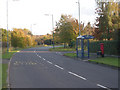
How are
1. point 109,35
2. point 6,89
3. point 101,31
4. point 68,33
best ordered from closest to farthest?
point 6,89
point 109,35
point 101,31
point 68,33

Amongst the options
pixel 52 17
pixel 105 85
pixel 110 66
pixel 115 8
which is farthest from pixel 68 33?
pixel 105 85

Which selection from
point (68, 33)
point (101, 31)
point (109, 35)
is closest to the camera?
point (109, 35)

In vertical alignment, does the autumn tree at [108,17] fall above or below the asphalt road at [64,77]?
above

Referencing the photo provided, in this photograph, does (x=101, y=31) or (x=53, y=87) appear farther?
(x=101, y=31)

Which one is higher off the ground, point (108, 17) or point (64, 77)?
point (108, 17)

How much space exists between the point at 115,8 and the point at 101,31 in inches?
239

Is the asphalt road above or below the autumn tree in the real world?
below

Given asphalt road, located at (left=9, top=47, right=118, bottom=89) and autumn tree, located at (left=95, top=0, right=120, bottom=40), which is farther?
autumn tree, located at (left=95, top=0, right=120, bottom=40)

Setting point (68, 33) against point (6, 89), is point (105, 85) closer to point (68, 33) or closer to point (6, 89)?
point (6, 89)

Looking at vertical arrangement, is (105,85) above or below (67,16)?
below

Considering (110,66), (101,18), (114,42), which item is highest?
(101,18)

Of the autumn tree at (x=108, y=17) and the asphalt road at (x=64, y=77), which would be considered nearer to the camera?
the asphalt road at (x=64, y=77)

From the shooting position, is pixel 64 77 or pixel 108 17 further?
pixel 108 17

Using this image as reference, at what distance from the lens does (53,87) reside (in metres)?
9.41
